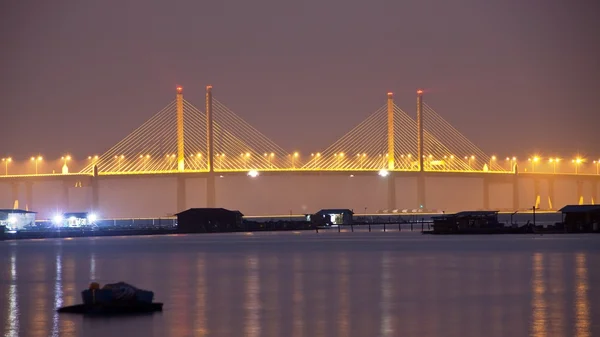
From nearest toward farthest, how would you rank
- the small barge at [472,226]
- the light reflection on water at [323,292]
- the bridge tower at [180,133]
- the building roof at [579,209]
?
1. the light reflection on water at [323,292]
2. the building roof at [579,209]
3. the small barge at [472,226]
4. the bridge tower at [180,133]

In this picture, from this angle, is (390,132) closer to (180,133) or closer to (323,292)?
(180,133)

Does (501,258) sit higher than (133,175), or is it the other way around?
(133,175)

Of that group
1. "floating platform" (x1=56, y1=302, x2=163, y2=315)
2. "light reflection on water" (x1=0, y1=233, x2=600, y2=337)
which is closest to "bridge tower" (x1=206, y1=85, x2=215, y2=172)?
"light reflection on water" (x1=0, y1=233, x2=600, y2=337)

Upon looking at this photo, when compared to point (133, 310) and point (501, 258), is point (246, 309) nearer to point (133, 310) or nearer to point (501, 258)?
point (133, 310)

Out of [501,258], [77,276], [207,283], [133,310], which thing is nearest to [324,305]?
[133,310]

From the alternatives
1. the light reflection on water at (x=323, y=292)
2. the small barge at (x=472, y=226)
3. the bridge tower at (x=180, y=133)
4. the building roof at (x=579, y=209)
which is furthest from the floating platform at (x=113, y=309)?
the bridge tower at (x=180, y=133)

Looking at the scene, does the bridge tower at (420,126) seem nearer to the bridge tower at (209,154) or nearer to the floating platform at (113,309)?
the bridge tower at (209,154)

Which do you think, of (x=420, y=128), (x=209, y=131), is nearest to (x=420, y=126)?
(x=420, y=128)
